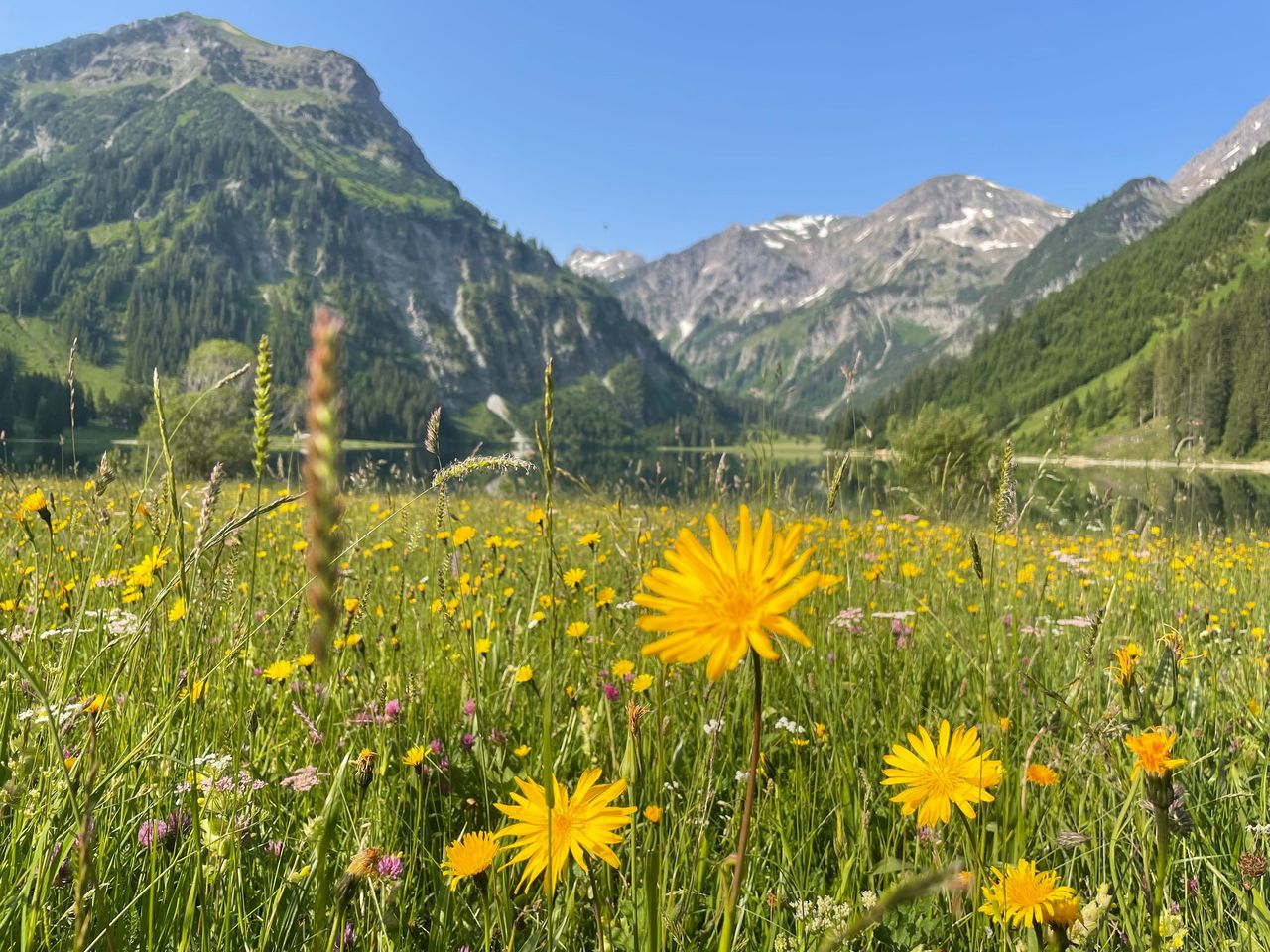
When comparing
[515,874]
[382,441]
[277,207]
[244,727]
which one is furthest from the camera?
[277,207]

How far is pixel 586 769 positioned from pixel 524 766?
0.21 metres

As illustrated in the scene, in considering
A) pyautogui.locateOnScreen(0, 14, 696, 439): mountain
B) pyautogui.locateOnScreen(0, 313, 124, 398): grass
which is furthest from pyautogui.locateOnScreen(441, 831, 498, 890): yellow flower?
pyautogui.locateOnScreen(0, 313, 124, 398): grass

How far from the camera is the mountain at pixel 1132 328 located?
9200 centimetres

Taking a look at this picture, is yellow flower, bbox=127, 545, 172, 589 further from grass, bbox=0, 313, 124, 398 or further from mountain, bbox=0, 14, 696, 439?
grass, bbox=0, 313, 124, 398

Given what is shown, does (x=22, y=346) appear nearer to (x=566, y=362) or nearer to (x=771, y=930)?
(x=566, y=362)

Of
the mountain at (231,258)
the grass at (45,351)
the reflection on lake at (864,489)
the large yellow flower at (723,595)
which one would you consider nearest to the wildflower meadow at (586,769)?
the large yellow flower at (723,595)

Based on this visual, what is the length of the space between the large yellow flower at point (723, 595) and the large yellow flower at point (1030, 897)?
0.72 meters

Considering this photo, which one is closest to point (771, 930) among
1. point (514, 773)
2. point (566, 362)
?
point (514, 773)

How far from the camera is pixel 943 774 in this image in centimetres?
126

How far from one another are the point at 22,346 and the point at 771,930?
505ft

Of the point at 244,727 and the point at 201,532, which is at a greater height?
the point at 201,532

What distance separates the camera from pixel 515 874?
58.7 inches

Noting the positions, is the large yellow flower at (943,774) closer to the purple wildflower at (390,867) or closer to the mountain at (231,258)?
the purple wildflower at (390,867)

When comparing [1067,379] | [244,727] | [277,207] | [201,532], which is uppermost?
[277,207]
